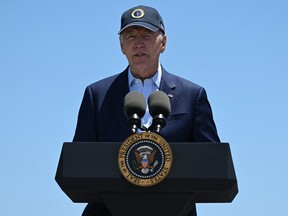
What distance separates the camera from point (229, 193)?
6883 millimetres

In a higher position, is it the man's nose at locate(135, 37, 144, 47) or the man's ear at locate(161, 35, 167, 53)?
the man's ear at locate(161, 35, 167, 53)

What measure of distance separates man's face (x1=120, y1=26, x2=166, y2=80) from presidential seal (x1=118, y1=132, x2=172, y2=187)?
4.46 feet

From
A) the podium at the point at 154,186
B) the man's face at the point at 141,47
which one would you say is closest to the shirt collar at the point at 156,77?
the man's face at the point at 141,47

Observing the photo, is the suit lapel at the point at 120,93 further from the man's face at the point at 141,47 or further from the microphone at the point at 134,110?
the microphone at the point at 134,110

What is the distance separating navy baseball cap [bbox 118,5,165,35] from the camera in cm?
774

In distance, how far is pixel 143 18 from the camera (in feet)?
25.5

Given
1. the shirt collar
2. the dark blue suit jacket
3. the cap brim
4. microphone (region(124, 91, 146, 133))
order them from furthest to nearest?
the shirt collar
the dark blue suit jacket
the cap brim
microphone (region(124, 91, 146, 133))

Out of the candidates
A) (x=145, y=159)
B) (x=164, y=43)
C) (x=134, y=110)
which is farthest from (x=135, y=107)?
(x=164, y=43)

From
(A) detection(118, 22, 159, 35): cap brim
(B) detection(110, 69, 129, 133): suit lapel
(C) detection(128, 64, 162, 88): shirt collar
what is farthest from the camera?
(C) detection(128, 64, 162, 88): shirt collar

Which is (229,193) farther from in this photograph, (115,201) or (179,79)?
(179,79)

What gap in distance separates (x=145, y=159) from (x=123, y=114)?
1375 millimetres

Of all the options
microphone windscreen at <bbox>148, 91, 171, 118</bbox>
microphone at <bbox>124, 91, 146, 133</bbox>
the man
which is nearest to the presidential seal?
microphone at <bbox>124, 91, 146, 133</bbox>

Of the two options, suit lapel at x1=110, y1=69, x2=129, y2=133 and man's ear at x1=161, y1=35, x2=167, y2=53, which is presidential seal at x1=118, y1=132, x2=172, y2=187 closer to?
suit lapel at x1=110, y1=69, x2=129, y2=133

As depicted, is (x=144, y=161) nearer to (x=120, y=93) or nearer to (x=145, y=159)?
(x=145, y=159)
